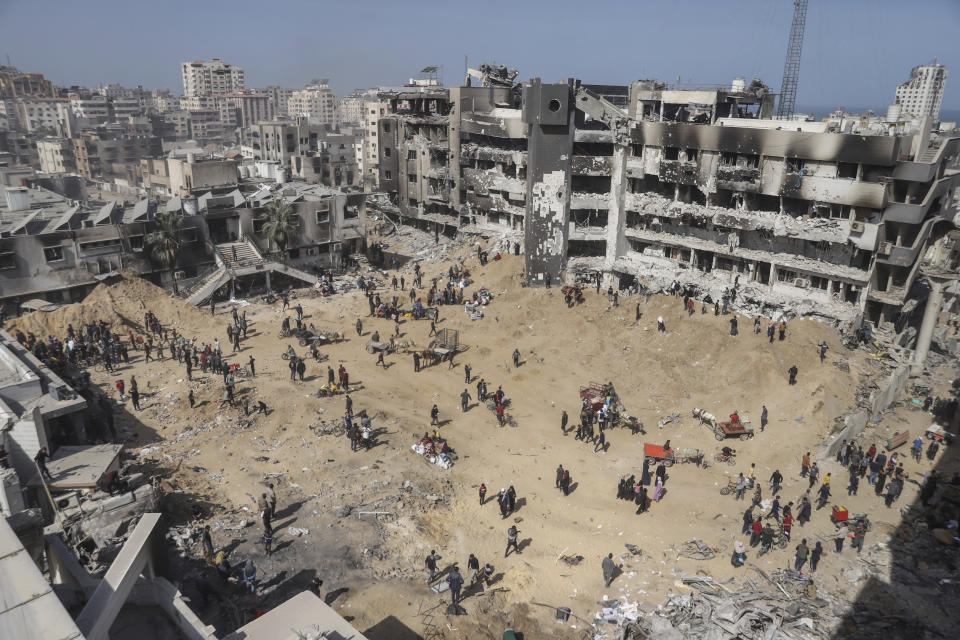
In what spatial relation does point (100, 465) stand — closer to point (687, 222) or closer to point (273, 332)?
point (273, 332)

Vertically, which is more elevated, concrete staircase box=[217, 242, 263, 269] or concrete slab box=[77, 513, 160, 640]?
concrete slab box=[77, 513, 160, 640]

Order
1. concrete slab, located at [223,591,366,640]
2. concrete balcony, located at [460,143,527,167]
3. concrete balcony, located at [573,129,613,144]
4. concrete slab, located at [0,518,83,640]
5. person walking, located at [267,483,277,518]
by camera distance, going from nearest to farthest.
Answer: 1. concrete slab, located at [0,518,83,640]
2. concrete slab, located at [223,591,366,640]
3. person walking, located at [267,483,277,518]
4. concrete balcony, located at [573,129,613,144]
5. concrete balcony, located at [460,143,527,167]

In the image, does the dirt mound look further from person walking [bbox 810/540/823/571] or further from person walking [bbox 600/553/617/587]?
person walking [bbox 810/540/823/571]

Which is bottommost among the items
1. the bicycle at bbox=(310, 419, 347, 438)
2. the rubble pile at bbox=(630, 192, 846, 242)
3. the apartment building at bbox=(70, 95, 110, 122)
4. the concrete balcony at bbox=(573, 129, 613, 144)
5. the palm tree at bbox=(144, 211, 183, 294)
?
the bicycle at bbox=(310, 419, 347, 438)

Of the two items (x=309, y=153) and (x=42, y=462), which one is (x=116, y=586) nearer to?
(x=42, y=462)

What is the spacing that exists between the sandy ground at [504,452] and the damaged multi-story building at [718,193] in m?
4.40

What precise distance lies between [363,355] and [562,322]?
48.3 feet

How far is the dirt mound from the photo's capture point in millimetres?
42500

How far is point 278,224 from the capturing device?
54719mm

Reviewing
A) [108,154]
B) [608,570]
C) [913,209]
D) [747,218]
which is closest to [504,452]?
[608,570]

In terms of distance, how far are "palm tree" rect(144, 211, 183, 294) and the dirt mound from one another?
218 centimetres

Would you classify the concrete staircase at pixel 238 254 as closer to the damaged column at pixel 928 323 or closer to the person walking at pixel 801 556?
the person walking at pixel 801 556

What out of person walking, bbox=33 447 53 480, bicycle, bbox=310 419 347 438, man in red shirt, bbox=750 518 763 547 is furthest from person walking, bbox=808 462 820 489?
person walking, bbox=33 447 53 480

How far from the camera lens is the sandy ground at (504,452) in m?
24.3
